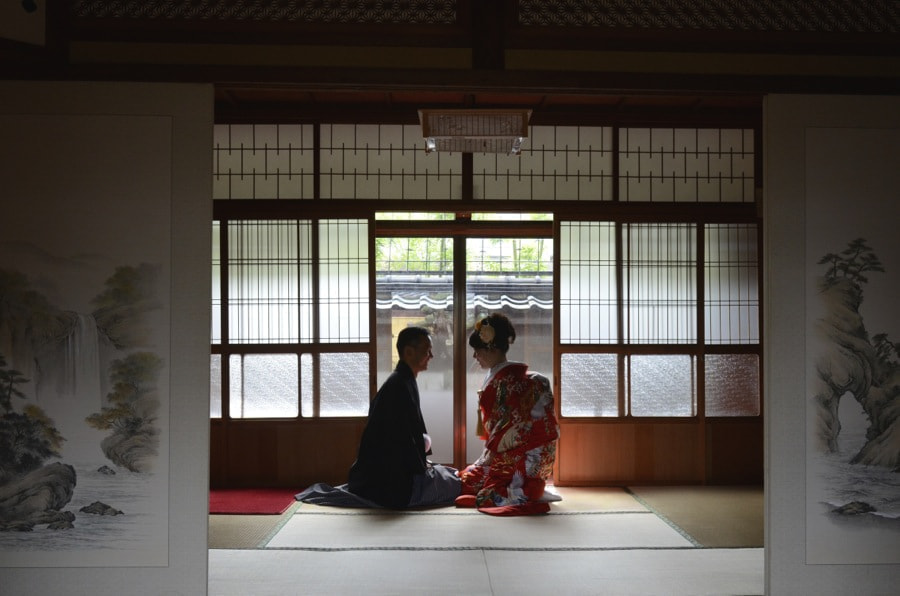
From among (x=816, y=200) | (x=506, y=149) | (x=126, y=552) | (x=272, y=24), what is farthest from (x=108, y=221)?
(x=816, y=200)

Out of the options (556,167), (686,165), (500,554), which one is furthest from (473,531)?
(686,165)

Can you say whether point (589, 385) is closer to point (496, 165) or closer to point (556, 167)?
point (556, 167)

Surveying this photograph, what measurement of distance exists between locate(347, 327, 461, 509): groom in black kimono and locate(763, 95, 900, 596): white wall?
2352 mm

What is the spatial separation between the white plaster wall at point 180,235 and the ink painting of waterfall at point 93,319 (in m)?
0.03

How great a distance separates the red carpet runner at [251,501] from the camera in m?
5.02

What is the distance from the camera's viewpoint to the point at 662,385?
5.96m

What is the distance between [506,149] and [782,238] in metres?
2.05

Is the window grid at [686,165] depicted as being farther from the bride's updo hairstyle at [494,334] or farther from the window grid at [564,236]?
the bride's updo hairstyle at [494,334]

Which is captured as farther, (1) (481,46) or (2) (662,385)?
(2) (662,385)

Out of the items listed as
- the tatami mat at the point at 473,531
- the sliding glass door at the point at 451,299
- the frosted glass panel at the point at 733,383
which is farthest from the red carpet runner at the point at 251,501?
the frosted glass panel at the point at 733,383

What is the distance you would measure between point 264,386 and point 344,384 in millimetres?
564

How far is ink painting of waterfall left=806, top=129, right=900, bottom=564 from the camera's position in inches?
134

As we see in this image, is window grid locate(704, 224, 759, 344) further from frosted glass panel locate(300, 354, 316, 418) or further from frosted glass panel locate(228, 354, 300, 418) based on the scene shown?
frosted glass panel locate(228, 354, 300, 418)

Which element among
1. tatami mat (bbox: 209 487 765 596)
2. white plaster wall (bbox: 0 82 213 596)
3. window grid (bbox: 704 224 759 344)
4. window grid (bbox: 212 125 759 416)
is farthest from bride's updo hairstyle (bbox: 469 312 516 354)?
white plaster wall (bbox: 0 82 213 596)
